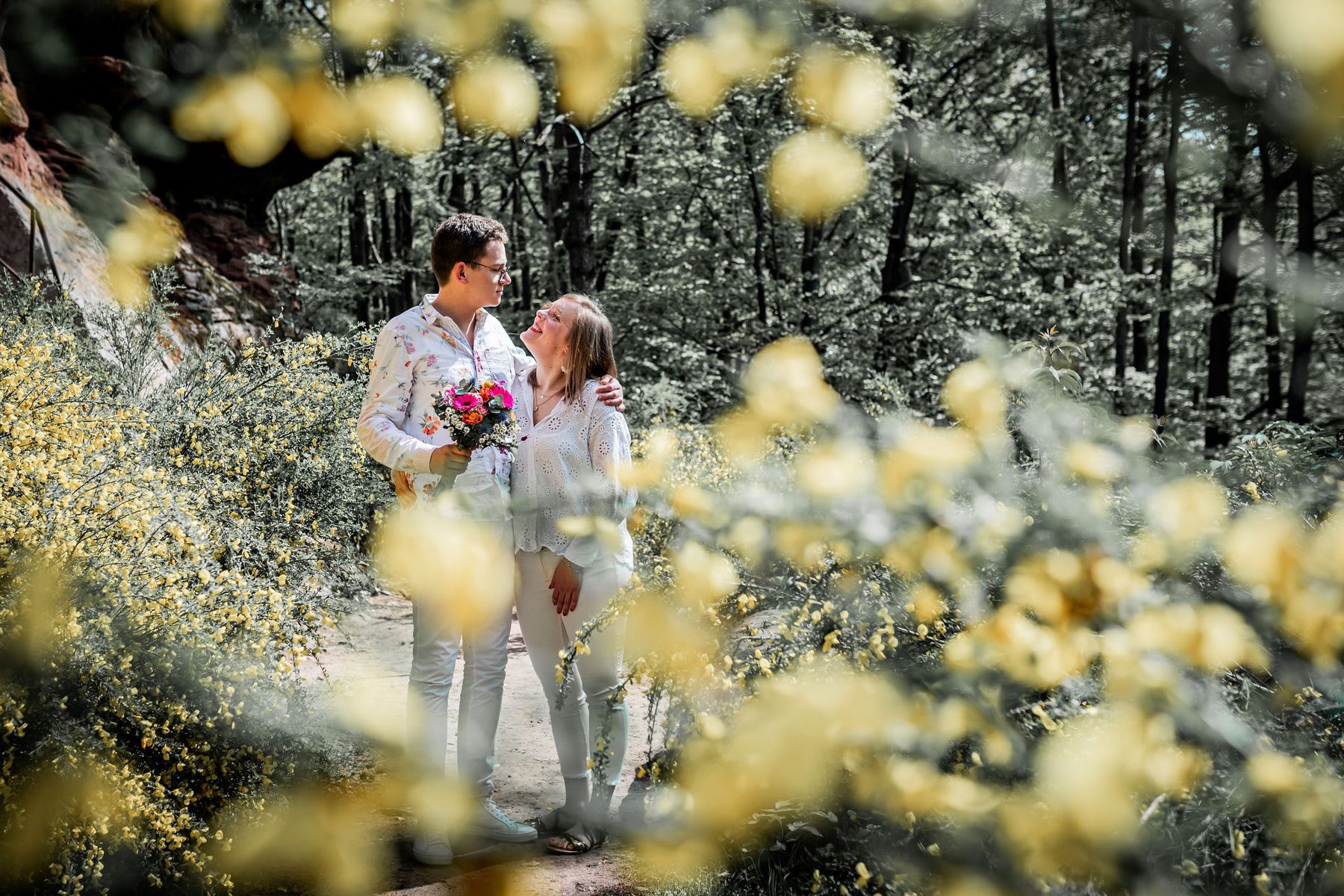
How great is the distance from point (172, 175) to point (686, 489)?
704cm

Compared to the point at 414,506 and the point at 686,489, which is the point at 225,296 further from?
the point at 686,489

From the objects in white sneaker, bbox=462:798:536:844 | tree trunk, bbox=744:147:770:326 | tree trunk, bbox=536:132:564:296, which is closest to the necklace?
white sneaker, bbox=462:798:536:844

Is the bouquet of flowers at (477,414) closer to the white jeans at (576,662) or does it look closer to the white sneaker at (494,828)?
the white jeans at (576,662)

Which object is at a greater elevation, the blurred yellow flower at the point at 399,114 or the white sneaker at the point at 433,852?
the blurred yellow flower at the point at 399,114

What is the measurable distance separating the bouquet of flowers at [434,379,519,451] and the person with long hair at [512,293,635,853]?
26 centimetres

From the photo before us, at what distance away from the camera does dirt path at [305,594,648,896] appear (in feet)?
7.79

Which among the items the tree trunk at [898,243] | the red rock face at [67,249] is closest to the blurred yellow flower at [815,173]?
the red rock face at [67,249]

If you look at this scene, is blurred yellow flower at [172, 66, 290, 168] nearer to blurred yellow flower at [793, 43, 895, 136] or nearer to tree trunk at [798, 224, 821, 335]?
blurred yellow flower at [793, 43, 895, 136]

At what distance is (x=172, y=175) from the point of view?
6.48 meters

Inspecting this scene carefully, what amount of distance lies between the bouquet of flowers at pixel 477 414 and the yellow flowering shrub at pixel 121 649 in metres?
0.80

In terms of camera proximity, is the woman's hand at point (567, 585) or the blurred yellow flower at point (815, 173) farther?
the woman's hand at point (567, 585)

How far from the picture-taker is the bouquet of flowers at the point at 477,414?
2129 mm

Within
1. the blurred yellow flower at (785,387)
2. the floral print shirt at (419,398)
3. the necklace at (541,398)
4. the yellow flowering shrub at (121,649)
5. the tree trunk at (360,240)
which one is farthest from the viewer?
the tree trunk at (360,240)

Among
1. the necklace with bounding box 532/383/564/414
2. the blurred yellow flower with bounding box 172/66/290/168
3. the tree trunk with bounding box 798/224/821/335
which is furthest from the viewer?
the tree trunk with bounding box 798/224/821/335
